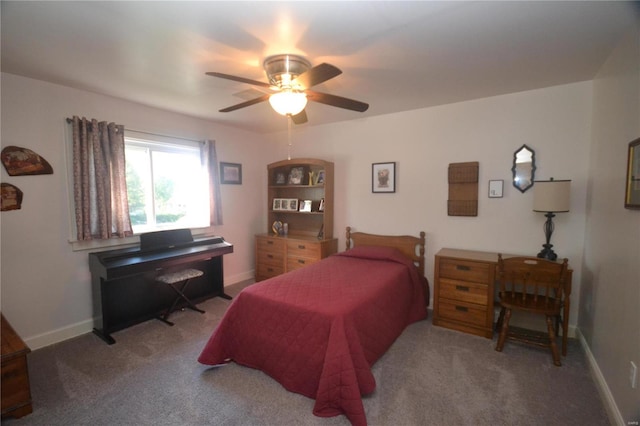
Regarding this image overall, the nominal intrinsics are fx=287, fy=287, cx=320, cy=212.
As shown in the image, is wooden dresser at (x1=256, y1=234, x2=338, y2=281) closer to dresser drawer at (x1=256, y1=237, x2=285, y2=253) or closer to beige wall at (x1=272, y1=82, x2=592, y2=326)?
dresser drawer at (x1=256, y1=237, x2=285, y2=253)

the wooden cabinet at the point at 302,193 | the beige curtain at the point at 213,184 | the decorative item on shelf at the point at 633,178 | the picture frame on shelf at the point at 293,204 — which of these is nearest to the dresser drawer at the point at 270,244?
the wooden cabinet at the point at 302,193

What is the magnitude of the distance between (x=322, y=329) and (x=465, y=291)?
5.47ft

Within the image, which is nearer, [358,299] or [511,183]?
[358,299]

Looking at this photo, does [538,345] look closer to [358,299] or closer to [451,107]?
[358,299]

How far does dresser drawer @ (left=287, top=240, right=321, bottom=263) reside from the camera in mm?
Answer: 3826

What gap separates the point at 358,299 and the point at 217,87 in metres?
2.24

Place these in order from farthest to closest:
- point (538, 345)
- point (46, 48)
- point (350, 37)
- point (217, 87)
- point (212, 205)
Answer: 1. point (212, 205)
2. point (217, 87)
3. point (538, 345)
4. point (46, 48)
5. point (350, 37)

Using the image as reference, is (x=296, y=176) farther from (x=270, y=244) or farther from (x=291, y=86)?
(x=291, y=86)

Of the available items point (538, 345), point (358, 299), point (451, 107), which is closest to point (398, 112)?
point (451, 107)

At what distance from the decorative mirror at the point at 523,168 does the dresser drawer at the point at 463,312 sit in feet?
4.14

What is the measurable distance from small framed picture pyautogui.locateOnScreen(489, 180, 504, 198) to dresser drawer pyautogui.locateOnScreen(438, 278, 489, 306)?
3.09 ft

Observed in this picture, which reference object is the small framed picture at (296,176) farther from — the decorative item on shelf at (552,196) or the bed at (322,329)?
the decorative item on shelf at (552,196)

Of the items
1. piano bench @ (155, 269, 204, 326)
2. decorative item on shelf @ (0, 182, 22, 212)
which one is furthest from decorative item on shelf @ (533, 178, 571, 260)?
decorative item on shelf @ (0, 182, 22, 212)

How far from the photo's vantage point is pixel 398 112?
3.48 m
